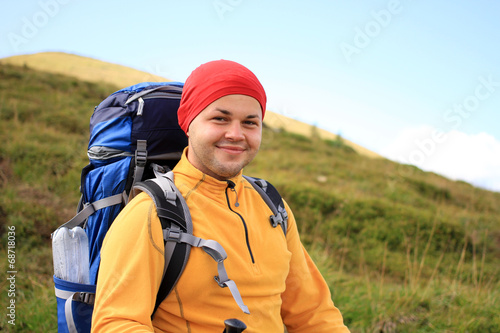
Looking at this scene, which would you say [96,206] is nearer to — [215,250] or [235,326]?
[215,250]

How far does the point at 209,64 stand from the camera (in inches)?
76.3

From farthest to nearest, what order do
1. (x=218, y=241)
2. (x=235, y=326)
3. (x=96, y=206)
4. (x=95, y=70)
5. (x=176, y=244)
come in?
(x=95, y=70) < (x=96, y=206) < (x=218, y=241) < (x=176, y=244) < (x=235, y=326)

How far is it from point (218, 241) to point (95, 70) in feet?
65.1

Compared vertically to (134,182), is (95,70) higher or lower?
higher

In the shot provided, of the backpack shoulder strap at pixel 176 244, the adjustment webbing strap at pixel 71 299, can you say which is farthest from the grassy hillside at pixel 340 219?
the backpack shoulder strap at pixel 176 244

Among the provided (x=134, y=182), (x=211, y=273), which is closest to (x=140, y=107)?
(x=134, y=182)

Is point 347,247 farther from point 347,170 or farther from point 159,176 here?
point 159,176

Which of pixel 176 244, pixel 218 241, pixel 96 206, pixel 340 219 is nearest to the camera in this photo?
pixel 176 244

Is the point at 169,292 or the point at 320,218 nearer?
the point at 169,292

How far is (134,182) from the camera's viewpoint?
78.7 inches

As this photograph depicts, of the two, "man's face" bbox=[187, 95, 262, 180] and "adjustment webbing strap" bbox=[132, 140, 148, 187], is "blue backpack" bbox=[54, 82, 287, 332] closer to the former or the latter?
"adjustment webbing strap" bbox=[132, 140, 148, 187]

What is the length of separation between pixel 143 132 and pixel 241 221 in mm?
726

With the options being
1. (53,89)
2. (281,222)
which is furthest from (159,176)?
(53,89)

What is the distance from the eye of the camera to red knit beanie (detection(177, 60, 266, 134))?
1.81 meters
